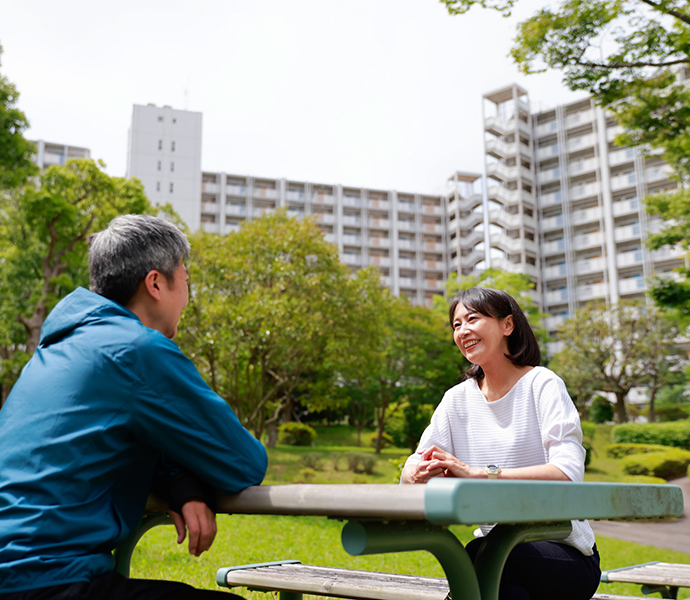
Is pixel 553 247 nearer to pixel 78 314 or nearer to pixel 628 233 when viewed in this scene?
pixel 628 233

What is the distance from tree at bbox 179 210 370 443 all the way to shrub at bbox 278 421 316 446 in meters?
9.64

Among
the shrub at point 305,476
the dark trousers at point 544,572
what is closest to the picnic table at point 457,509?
the dark trousers at point 544,572

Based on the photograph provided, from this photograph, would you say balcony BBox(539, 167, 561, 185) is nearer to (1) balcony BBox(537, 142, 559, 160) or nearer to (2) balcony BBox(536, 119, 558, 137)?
(1) balcony BBox(537, 142, 559, 160)

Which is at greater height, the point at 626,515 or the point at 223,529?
the point at 626,515

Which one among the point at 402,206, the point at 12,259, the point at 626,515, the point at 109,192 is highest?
the point at 402,206

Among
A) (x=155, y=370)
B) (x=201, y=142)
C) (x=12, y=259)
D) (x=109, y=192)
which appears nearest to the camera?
(x=155, y=370)

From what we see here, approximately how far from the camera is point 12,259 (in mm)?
19359

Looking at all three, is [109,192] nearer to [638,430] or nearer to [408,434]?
[408,434]

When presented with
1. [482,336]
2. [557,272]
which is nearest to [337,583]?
[482,336]

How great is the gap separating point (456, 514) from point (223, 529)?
27.3 ft

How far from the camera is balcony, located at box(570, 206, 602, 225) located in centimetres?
4681

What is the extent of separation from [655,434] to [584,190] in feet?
97.3

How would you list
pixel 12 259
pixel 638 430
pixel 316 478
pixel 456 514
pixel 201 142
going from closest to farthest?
pixel 456 514 → pixel 316 478 → pixel 12 259 → pixel 638 430 → pixel 201 142

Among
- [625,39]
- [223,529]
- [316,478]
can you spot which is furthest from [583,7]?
[316,478]
